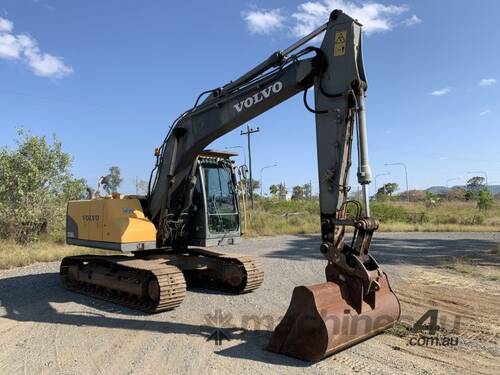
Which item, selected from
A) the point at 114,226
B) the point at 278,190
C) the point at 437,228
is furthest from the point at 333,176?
the point at 278,190

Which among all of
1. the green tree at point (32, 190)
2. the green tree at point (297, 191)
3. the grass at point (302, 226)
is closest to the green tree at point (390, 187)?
the green tree at point (297, 191)

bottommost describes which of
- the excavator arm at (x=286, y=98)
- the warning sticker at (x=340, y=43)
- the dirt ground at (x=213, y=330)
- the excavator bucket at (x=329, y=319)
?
the dirt ground at (x=213, y=330)

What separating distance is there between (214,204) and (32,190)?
11.1 meters

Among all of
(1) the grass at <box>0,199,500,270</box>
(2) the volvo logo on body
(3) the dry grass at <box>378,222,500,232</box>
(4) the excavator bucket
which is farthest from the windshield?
(3) the dry grass at <box>378,222,500,232</box>

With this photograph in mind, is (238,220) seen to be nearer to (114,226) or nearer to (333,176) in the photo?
(114,226)

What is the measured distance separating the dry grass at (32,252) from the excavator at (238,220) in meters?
4.29

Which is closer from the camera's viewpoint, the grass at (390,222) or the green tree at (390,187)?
the grass at (390,222)

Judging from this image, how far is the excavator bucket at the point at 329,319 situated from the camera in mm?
5012

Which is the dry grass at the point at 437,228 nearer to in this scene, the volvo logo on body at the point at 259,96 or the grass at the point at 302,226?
the grass at the point at 302,226

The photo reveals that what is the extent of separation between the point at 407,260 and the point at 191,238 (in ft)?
24.6

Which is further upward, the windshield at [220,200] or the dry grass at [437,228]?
the windshield at [220,200]

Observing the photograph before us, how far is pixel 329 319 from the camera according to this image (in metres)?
5.04

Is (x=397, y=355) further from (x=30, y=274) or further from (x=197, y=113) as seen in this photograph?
(x=30, y=274)

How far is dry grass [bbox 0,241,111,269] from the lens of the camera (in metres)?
13.2
